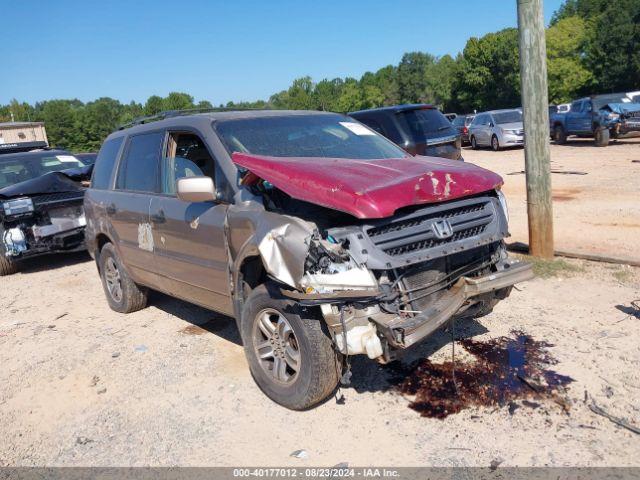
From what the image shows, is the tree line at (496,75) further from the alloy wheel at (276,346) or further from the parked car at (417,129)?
the alloy wheel at (276,346)

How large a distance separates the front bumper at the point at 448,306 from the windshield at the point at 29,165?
8.46m

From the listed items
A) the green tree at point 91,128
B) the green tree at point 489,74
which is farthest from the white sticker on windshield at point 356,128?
the green tree at point 91,128

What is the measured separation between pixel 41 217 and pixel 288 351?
6467 millimetres

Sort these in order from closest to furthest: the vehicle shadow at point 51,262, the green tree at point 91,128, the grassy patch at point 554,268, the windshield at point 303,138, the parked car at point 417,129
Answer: the windshield at point 303,138 < the grassy patch at point 554,268 < the vehicle shadow at point 51,262 < the parked car at point 417,129 < the green tree at point 91,128

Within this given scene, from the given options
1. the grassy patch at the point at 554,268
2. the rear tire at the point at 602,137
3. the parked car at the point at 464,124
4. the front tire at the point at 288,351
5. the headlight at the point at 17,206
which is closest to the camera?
the front tire at the point at 288,351

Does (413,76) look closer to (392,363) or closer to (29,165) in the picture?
(29,165)

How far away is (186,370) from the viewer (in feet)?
14.9

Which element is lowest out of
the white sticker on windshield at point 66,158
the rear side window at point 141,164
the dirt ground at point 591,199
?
the dirt ground at point 591,199

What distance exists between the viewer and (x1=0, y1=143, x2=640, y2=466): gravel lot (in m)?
3.15

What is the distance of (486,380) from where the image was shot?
3.78 metres

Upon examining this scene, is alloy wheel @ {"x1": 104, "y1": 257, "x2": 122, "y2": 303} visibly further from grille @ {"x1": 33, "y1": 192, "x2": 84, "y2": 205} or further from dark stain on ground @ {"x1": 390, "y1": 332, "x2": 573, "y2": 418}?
dark stain on ground @ {"x1": 390, "y1": 332, "x2": 573, "y2": 418}

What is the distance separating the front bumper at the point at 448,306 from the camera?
3.15 metres

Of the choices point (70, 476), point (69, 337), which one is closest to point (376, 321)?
point (70, 476)

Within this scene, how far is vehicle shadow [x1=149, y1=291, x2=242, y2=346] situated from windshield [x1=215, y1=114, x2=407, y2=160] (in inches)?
70.0
